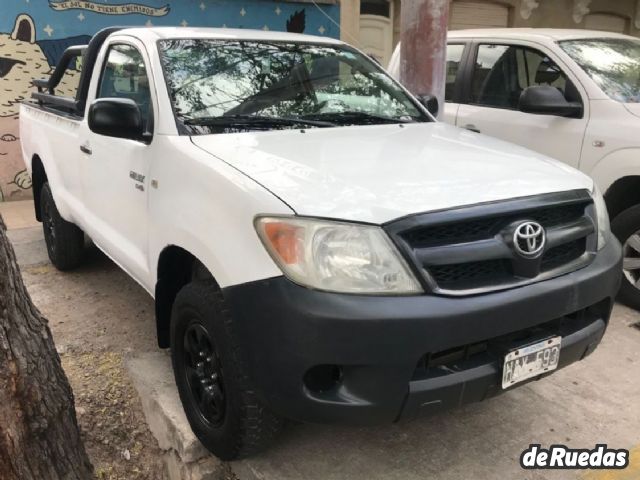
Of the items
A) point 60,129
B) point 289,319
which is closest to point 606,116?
point 289,319

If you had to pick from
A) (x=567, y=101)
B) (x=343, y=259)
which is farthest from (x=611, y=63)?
(x=343, y=259)

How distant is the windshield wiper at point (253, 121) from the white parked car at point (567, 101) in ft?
6.45

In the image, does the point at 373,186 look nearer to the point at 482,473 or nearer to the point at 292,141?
the point at 292,141

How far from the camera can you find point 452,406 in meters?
2.08

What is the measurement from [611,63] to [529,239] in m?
3.08

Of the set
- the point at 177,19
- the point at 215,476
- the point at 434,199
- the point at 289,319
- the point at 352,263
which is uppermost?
the point at 177,19

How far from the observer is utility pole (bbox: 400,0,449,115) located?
4.50m

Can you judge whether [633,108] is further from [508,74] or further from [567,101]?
[508,74]

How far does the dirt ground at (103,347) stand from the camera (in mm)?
3039

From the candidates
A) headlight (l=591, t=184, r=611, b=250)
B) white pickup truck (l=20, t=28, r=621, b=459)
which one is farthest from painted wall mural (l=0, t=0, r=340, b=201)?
headlight (l=591, t=184, r=611, b=250)

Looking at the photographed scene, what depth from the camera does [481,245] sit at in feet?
6.82

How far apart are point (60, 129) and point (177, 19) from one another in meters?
4.47

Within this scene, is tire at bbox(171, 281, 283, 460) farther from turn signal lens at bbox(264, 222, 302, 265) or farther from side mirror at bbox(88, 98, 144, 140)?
side mirror at bbox(88, 98, 144, 140)

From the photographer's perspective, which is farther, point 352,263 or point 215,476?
point 215,476
